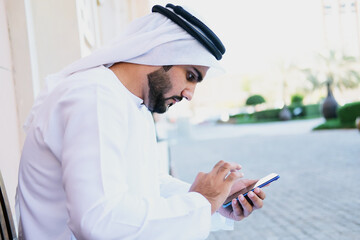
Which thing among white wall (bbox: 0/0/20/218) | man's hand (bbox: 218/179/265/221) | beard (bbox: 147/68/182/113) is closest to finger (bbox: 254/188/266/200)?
man's hand (bbox: 218/179/265/221)

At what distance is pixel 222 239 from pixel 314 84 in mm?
30671

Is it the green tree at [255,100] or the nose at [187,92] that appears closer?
the nose at [187,92]

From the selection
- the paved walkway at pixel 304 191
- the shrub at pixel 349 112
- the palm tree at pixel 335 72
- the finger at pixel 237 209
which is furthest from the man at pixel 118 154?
the palm tree at pixel 335 72

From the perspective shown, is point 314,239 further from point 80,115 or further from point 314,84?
point 314,84

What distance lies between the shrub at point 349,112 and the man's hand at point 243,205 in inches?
620

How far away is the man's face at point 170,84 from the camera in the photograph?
4.97 ft

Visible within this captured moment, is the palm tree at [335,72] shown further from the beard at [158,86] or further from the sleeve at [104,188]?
the sleeve at [104,188]

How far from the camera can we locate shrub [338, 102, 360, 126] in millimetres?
16078

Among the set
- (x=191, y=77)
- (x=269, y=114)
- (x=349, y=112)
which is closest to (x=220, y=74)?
(x=191, y=77)

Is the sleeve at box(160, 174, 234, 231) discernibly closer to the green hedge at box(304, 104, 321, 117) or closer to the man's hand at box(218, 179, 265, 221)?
the man's hand at box(218, 179, 265, 221)

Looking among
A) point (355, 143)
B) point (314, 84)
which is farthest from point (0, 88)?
point (314, 84)

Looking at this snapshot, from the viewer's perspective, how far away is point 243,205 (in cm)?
155

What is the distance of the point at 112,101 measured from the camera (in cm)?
119

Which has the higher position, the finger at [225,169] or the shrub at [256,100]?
the finger at [225,169]
